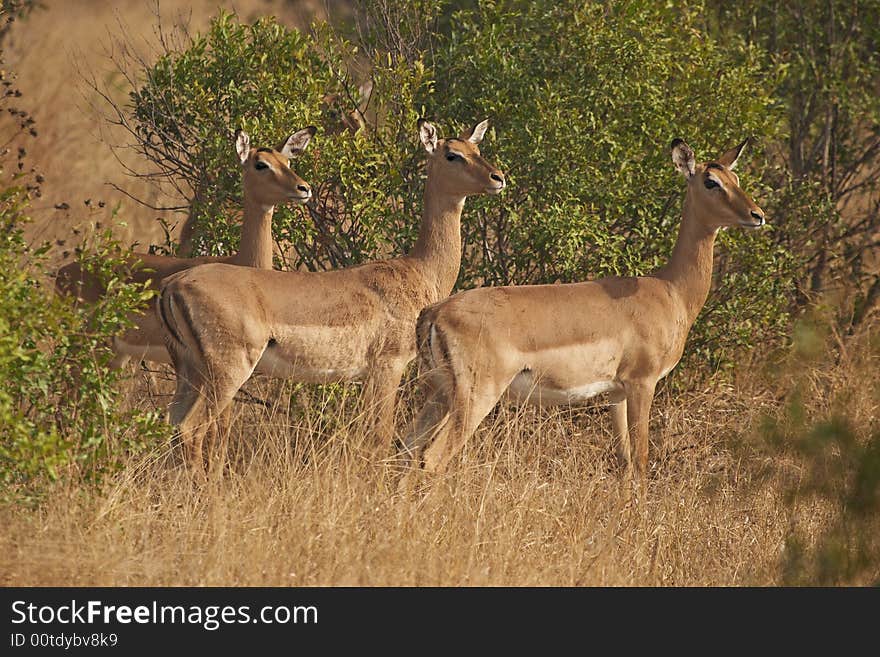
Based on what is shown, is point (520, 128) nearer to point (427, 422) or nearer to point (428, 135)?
point (428, 135)

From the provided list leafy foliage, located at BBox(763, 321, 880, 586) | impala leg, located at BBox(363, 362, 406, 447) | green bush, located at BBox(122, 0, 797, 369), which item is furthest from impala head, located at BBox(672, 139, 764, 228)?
leafy foliage, located at BBox(763, 321, 880, 586)

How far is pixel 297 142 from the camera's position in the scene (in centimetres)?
704

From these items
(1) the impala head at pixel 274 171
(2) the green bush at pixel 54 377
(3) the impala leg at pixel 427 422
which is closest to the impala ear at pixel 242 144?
(1) the impala head at pixel 274 171

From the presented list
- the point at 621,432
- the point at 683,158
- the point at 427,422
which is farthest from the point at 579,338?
the point at 683,158

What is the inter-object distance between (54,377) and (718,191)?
11.0ft

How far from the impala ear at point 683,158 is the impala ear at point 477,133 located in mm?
970

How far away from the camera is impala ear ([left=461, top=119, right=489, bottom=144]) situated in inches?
279

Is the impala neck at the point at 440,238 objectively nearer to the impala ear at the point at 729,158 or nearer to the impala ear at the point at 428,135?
the impala ear at the point at 428,135

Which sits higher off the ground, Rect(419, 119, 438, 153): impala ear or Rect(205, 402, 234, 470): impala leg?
Rect(419, 119, 438, 153): impala ear

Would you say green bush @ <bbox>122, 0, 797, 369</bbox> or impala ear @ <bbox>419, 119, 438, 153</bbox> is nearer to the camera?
impala ear @ <bbox>419, 119, 438, 153</bbox>

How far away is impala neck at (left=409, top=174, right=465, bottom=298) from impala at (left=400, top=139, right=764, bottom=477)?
2.71ft

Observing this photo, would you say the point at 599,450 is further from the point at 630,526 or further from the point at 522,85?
the point at 522,85

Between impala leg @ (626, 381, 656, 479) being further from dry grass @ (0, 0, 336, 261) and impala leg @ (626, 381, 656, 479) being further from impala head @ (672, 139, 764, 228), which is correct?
dry grass @ (0, 0, 336, 261)
